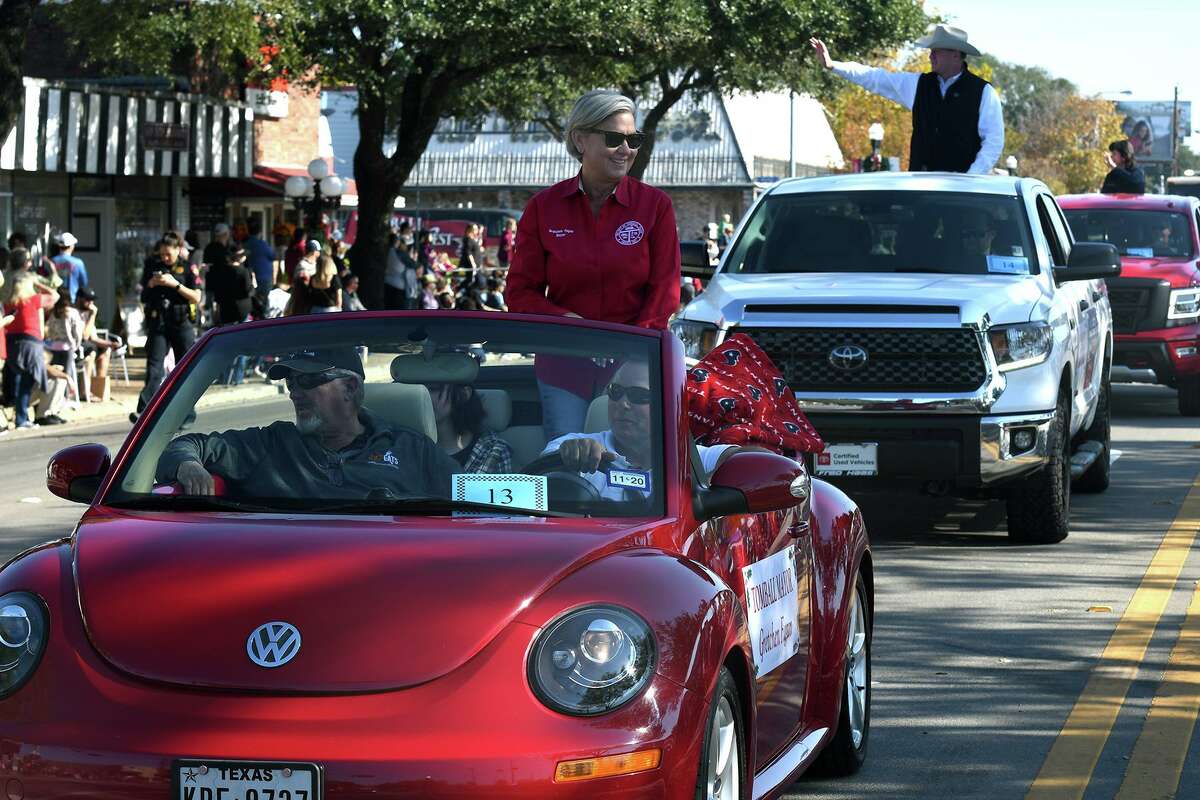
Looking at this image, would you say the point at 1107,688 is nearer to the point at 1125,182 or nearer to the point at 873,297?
the point at 873,297

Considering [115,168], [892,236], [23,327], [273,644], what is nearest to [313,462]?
[273,644]

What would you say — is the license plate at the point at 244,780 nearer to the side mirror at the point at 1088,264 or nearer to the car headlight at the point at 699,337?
the car headlight at the point at 699,337

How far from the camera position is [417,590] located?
413cm

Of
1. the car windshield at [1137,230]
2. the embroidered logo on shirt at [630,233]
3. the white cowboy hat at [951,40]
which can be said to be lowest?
the embroidered logo on shirt at [630,233]

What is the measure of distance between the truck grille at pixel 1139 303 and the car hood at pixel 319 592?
630 inches

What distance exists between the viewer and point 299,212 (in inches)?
1511

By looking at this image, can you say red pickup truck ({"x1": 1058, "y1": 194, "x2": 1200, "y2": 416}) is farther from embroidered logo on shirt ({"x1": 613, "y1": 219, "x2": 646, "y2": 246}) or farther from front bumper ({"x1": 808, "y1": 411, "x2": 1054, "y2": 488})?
embroidered logo on shirt ({"x1": 613, "y1": 219, "x2": 646, "y2": 246})

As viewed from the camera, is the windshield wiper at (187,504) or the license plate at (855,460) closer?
the windshield wiper at (187,504)

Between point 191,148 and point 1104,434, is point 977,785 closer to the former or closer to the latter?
point 1104,434

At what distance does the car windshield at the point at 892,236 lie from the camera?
11641 millimetres

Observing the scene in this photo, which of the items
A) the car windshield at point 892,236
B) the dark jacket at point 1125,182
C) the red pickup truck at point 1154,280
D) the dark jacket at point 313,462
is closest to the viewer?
the dark jacket at point 313,462

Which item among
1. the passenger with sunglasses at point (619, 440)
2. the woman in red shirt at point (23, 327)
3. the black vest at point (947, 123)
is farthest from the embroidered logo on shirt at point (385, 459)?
the woman in red shirt at point (23, 327)

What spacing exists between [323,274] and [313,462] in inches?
757

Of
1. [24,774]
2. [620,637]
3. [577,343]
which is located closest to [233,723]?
[24,774]
